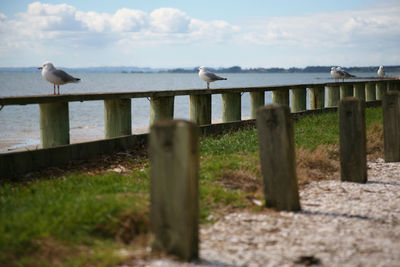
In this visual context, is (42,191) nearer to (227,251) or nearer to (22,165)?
(22,165)

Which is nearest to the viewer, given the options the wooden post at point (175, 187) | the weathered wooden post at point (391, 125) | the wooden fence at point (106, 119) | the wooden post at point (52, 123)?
the wooden post at point (175, 187)

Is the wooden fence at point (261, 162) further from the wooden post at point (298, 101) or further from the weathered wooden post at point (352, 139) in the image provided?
the wooden post at point (298, 101)

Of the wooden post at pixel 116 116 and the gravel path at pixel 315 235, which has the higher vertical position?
the wooden post at pixel 116 116

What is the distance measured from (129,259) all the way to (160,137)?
3.40ft

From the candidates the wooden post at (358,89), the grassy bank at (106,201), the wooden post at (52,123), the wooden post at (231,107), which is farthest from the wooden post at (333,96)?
the wooden post at (52,123)

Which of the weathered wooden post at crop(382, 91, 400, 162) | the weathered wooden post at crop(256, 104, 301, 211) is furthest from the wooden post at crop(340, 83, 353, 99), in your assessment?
the weathered wooden post at crop(256, 104, 301, 211)

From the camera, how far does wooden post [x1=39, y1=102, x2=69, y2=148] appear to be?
26.8 ft

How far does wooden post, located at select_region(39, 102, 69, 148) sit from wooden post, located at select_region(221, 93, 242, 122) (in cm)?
526

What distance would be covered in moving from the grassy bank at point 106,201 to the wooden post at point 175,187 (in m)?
0.36

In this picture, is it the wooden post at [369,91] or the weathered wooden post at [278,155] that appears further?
the wooden post at [369,91]

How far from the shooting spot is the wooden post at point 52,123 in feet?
26.8

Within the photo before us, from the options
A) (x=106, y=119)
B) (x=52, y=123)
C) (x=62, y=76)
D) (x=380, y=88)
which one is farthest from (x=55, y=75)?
(x=380, y=88)

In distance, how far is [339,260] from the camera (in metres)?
4.18

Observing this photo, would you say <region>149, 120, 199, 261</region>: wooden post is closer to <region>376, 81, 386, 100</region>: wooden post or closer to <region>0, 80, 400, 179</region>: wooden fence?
<region>0, 80, 400, 179</region>: wooden fence
